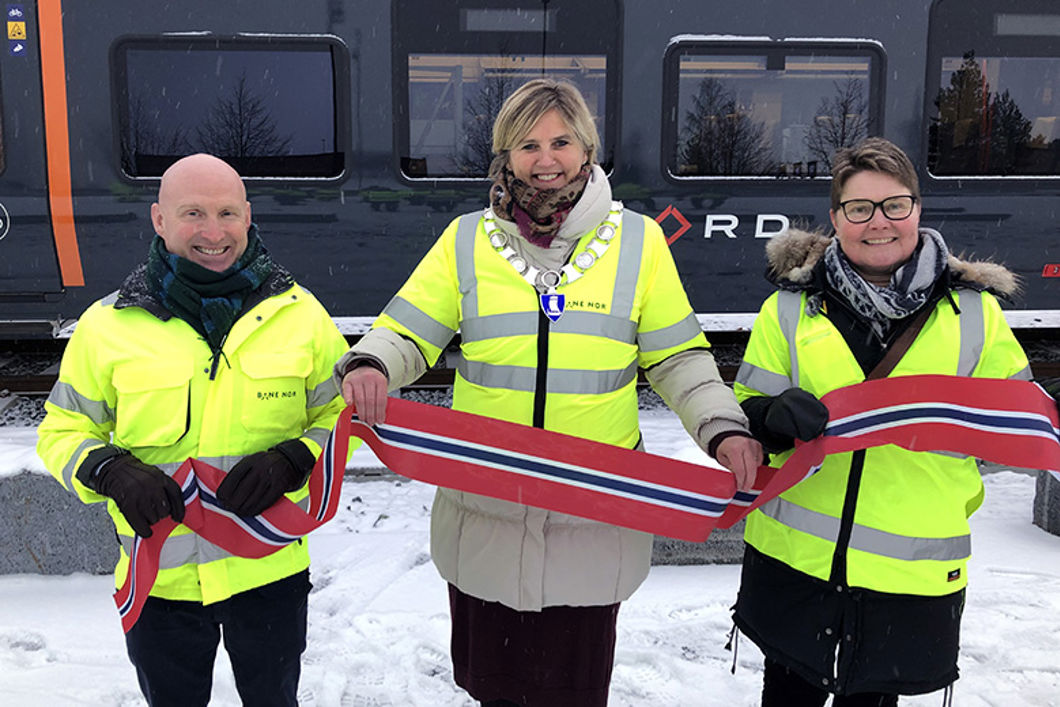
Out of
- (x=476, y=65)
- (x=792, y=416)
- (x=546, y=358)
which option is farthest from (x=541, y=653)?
(x=476, y=65)

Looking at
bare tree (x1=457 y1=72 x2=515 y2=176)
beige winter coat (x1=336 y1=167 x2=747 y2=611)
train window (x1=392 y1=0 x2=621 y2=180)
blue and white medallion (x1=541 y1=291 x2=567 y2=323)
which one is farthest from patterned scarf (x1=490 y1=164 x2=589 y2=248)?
train window (x1=392 y1=0 x2=621 y2=180)

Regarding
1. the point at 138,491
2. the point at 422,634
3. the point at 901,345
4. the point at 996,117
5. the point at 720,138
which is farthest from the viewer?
the point at 996,117

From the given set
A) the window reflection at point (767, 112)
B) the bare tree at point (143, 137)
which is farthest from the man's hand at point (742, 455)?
the bare tree at point (143, 137)

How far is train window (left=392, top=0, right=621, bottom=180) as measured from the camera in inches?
223

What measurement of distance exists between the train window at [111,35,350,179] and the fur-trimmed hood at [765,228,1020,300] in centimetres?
440

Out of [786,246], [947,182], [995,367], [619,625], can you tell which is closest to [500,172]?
[786,246]

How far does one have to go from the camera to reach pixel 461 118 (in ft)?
19.1

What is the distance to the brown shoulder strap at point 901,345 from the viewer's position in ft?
6.03

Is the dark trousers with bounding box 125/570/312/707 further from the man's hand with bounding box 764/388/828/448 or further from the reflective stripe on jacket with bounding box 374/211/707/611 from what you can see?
the man's hand with bounding box 764/388/828/448

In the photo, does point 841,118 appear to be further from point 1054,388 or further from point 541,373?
point 541,373

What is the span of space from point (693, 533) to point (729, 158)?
4542 millimetres

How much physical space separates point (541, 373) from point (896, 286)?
0.81 meters

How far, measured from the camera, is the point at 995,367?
183cm

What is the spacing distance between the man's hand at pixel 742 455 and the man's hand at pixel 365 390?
2.46 feet
